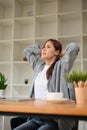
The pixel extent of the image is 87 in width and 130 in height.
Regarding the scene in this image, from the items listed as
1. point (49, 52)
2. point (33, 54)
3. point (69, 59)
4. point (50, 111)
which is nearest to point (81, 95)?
point (50, 111)

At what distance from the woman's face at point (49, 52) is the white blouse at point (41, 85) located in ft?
0.38

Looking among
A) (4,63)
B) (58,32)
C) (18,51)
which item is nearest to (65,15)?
(58,32)

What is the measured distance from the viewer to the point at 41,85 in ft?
6.63

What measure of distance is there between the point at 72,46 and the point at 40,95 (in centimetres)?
49

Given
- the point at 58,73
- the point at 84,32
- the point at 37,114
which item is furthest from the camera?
the point at 84,32

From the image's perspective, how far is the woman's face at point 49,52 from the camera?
2.15 metres

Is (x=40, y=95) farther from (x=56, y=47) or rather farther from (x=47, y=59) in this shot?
(x=56, y=47)

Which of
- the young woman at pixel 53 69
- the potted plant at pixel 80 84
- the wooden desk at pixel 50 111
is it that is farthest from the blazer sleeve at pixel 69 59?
the wooden desk at pixel 50 111

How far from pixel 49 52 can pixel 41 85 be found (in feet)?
1.06

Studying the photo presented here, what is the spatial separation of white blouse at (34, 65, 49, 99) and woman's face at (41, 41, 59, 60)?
4.6 inches

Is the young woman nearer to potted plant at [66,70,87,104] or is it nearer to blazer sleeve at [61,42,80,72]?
blazer sleeve at [61,42,80,72]

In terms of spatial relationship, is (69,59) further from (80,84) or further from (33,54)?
(80,84)

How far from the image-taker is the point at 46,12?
4.08 metres

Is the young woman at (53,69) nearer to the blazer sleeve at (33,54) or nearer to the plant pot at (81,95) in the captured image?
the blazer sleeve at (33,54)
